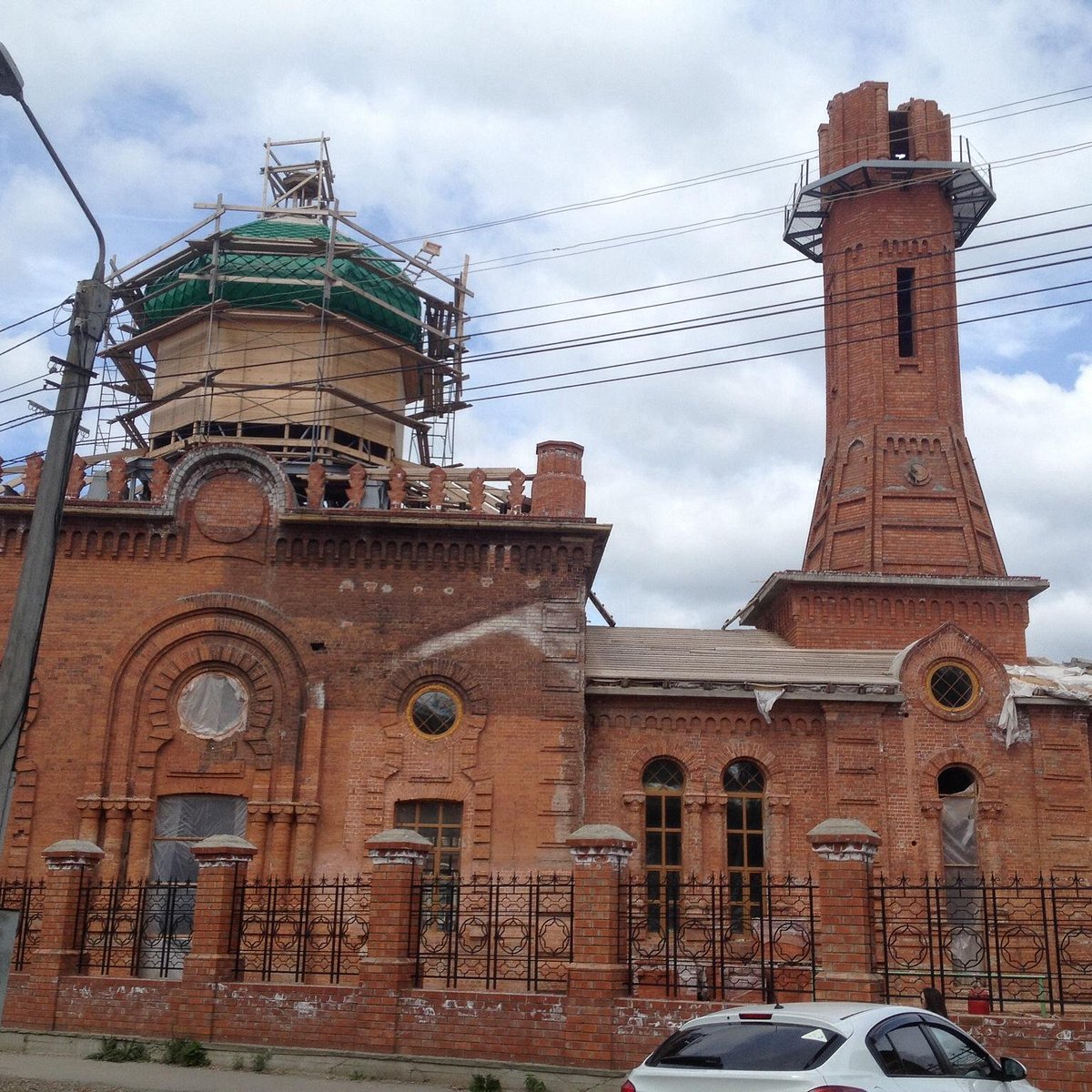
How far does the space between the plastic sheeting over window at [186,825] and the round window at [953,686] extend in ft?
35.7

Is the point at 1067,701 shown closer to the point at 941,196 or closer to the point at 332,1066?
the point at 941,196

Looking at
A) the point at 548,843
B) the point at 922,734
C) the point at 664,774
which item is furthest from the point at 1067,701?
the point at 548,843

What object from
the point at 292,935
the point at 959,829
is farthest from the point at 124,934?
the point at 959,829

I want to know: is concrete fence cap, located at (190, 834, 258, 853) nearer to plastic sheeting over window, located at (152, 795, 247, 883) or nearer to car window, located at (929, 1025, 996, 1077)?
plastic sheeting over window, located at (152, 795, 247, 883)

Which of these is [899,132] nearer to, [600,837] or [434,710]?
[434,710]

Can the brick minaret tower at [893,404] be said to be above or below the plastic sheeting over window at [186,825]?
above

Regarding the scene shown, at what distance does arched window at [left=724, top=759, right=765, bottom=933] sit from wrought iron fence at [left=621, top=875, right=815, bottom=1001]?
0.26 ft

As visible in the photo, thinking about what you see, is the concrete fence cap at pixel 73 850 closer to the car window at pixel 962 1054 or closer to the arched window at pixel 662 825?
the arched window at pixel 662 825

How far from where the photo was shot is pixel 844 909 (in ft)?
36.4

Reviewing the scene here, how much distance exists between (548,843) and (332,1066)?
6183 millimetres

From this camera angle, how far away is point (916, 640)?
20.5 metres

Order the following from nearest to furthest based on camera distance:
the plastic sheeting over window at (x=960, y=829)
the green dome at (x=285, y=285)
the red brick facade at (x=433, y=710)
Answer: the red brick facade at (x=433, y=710), the plastic sheeting over window at (x=960, y=829), the green dome at (x=285, y=285)

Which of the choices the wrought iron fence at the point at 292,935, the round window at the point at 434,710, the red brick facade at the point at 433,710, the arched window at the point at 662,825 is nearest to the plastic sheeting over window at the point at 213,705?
the red brick facade at the point at 433,710

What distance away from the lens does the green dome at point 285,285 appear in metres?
22.5
